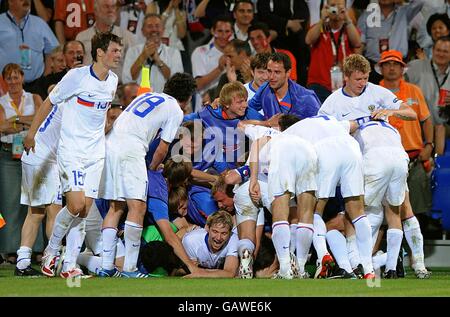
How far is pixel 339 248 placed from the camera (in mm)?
10719

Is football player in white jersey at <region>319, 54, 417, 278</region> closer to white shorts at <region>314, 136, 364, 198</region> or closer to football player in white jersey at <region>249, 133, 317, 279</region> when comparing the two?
white shorts at <region>314, 136, 364, 198</region>

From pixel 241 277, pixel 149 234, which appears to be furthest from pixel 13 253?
pixel 241 277

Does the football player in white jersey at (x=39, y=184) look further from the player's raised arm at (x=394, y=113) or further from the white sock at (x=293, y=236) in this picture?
the player's raised arm at (x=394, y=113)

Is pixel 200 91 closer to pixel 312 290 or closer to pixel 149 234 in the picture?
pixel 149 234

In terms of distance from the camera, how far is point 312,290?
28.7 ft

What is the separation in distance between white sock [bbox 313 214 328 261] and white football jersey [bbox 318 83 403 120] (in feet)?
4.00

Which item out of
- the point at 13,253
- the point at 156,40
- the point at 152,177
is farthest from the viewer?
the point at 156,40

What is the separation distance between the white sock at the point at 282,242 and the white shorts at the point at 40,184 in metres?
2.64

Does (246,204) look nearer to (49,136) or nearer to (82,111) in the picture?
(82,111)

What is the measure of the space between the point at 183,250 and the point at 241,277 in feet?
2.33

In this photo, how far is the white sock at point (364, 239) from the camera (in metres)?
10.2

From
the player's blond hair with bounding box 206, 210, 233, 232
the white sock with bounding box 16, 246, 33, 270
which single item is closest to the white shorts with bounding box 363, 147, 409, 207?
the player's blond hair with bounding box 206, 210, 233, 232

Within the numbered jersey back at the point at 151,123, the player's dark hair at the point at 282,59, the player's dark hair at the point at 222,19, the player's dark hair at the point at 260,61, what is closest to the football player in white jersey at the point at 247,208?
the numbered jersey back at the point at 151,123

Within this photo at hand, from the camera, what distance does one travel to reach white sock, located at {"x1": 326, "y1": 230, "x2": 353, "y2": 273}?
10.5 meters
